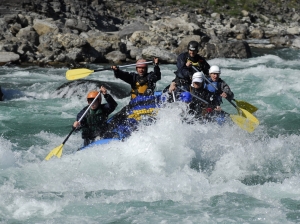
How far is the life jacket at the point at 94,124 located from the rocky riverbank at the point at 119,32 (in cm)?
1200

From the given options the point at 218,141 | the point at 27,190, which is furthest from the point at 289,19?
the point at 27,190

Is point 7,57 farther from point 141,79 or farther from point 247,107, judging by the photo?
point 247,107

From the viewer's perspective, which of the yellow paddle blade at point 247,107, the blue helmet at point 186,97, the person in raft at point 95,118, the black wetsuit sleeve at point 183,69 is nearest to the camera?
the person in raft at point 95,118

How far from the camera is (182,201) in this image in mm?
6863

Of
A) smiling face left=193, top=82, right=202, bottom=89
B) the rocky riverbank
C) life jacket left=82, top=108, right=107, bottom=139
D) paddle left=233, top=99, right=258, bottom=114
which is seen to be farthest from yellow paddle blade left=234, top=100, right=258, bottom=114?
A: the rocky riverbank

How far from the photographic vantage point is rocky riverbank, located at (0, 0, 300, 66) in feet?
69.8

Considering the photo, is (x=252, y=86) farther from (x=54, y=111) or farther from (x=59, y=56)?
(x=59, y=56)

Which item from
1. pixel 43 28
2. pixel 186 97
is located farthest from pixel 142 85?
pixel 43 28

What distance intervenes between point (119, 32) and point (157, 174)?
63.3ft

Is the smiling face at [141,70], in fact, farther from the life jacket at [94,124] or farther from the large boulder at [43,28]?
the large boulder at [43,28]

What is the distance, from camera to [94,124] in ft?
28.9

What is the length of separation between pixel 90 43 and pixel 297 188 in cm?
1648

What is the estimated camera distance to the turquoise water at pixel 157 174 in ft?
21.4

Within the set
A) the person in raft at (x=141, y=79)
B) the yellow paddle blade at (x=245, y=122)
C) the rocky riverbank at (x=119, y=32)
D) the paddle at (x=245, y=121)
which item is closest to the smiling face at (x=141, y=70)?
the person in raft at (x=141, y=79)
